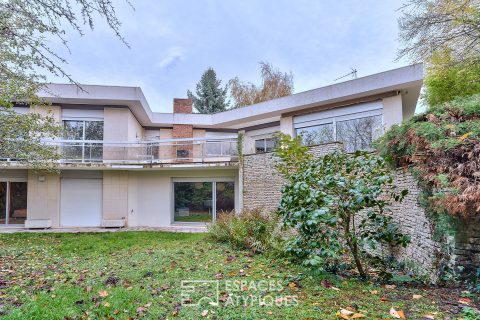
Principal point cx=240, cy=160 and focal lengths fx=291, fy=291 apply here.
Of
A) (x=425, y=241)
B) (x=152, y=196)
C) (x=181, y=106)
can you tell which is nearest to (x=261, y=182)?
(x=152, y=196)

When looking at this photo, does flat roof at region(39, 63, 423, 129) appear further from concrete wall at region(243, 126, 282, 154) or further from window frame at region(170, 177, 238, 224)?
window frame at region(170, 177, 238, 224)

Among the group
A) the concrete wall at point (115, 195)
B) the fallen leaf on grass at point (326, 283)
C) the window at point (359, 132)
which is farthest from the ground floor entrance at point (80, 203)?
the fallen leaf on grass at point (326, 283)

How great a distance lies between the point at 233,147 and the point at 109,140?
18.3 ft

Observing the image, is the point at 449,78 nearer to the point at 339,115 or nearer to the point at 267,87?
the point at 339,115

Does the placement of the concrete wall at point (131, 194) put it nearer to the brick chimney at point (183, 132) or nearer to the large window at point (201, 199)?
the large window at point (201, 199)

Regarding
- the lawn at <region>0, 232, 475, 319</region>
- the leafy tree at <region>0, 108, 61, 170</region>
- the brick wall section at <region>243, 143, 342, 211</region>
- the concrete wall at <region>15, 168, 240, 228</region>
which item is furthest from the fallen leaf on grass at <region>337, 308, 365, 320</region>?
the concrete wall at <region>15, 168, 240, 228</region>

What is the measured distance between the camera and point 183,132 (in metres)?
15.7

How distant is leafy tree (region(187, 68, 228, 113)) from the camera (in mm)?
30886

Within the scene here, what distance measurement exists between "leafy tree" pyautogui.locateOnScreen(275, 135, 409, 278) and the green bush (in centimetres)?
167

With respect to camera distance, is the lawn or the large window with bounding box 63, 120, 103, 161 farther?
the large window with bounding box 63, 120, 103, 161

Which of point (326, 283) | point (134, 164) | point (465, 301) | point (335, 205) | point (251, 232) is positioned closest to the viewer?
point (465, 301)

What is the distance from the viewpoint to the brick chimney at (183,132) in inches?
500

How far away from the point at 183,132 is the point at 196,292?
41.5 feet

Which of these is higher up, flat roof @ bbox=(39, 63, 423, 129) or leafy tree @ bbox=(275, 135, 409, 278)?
flat roof @ bbox=(39, 63, 423, 129)
